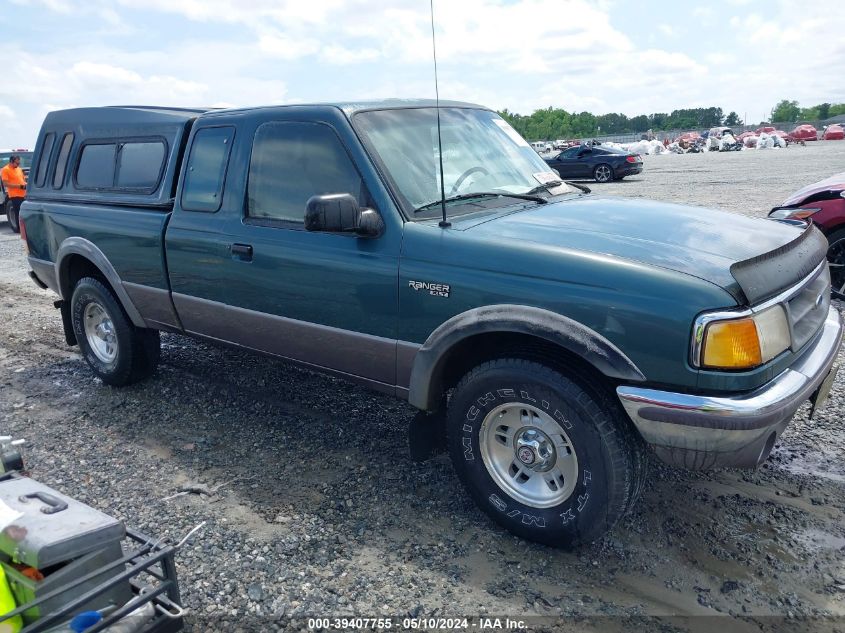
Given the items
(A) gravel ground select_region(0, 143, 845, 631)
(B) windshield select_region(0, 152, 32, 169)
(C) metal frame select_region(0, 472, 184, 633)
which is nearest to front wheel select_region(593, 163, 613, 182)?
(B) windshield select_region(0, 152, 32, 169)

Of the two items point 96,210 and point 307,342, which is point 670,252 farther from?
point 96,210

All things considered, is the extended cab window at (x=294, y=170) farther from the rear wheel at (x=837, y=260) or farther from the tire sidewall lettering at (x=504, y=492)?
the rear wheel at (x=837, y=260)

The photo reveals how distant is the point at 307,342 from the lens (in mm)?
3756

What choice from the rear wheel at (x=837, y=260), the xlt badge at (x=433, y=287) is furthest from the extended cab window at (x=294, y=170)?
the rear wheel at (x=837, y=260)

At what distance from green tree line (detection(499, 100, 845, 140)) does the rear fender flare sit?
4592 inches

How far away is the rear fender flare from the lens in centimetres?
482

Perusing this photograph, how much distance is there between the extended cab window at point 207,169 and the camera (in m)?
4.09

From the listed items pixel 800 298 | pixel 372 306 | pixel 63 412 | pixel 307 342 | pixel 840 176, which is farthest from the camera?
pixel 840 176

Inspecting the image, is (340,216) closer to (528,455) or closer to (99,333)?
(528,455)

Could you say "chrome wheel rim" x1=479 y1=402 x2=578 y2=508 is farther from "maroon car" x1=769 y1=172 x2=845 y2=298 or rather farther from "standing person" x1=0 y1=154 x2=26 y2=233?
"standing person" x1=0 y1=154 x2=26 y2=233

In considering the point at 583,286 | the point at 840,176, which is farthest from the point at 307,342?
the point at 840,176

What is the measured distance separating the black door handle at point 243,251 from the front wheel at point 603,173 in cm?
2201

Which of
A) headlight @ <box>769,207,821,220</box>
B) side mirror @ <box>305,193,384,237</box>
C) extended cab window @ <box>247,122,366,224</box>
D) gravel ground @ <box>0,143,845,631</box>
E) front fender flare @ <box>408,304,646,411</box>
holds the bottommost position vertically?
gravel ground @ <box>0,143,845,631</box>

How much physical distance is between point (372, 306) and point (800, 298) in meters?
2.02
